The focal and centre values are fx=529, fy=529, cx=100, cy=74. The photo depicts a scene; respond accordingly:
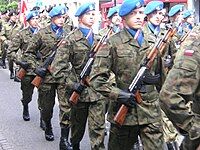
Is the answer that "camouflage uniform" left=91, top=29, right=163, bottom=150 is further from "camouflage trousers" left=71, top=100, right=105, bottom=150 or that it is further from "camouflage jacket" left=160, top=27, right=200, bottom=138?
"camouflage jacket" left=160, top=27, right=200, bottom=138

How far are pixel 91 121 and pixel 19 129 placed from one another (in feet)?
9.20

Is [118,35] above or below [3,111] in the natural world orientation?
above

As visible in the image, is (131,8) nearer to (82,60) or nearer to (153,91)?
(153,91)

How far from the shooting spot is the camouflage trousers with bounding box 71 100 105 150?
5809 mm

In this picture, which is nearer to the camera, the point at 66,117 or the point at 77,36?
the point at 77,36

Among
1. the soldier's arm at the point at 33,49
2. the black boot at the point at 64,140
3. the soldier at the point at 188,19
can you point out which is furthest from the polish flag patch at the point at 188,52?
the soldier at the point at 188,19

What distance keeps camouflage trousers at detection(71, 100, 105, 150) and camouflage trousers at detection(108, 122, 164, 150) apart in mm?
967

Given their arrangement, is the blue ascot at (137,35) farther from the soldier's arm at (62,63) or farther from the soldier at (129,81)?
the soldier's arm at (62,63)

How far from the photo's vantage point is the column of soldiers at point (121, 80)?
10.5 ft

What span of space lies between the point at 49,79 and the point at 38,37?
728 mm

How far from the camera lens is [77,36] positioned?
6.29 metres

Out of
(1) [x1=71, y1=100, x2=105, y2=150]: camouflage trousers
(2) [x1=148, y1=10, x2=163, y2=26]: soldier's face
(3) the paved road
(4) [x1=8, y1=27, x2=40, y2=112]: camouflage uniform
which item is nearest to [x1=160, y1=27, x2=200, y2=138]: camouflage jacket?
(1) [x1=71, y1=100, x2=105, y2=150]: camouflage trousers

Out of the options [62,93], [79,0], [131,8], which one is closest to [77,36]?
[62,93]

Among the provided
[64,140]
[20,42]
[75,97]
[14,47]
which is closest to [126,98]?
[75,97]
